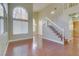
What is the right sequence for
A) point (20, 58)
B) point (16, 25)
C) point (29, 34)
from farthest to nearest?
point (16, 25) → point (29, 34) → point (20, 58)

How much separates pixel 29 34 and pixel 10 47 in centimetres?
60

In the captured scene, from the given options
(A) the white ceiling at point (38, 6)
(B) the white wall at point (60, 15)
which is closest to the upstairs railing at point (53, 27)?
(B) the white wall at point (60, 15)

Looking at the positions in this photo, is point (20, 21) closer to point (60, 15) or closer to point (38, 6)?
point (38, 6)

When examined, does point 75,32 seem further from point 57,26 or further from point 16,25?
point 16,25

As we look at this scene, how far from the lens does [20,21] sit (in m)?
1.76

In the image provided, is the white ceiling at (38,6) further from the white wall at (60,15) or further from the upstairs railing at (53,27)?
the upstairs railing at (53,27)

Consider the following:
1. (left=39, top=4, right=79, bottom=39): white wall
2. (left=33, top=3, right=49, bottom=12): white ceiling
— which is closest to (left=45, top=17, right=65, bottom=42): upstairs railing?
(left=39, top=4, right=79, bottom=39): white wall

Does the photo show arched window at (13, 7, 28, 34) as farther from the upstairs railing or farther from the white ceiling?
the upstairs railing

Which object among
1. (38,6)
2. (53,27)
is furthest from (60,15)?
(38,6)

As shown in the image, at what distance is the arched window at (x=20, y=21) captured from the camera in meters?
1.67

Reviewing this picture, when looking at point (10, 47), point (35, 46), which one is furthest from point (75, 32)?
point (10, 47)

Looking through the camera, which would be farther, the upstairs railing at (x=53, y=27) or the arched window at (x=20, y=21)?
the upstairs railing at (x=53, y=27)

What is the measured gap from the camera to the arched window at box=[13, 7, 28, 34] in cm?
167

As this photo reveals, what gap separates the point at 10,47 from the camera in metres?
2.04
